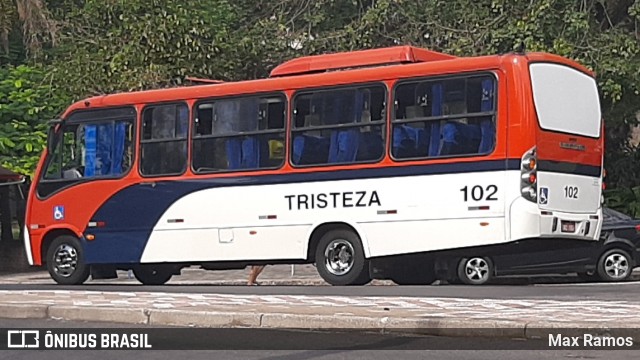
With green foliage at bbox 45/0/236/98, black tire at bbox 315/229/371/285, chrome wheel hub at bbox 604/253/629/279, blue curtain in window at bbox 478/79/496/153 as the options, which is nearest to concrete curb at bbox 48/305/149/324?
black tire at bbox 315/229/371/285

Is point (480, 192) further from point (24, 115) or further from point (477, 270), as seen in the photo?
point (24, 115)

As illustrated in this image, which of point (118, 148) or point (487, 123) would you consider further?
point (118, 148)

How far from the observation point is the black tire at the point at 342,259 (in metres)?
17.8

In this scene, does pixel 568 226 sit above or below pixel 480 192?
below

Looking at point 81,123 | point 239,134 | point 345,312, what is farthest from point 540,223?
point 81,123

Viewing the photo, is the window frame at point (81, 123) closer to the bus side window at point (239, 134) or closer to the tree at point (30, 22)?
the bus side window at point (239, 134)

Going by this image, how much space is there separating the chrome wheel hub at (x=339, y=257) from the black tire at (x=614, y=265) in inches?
180

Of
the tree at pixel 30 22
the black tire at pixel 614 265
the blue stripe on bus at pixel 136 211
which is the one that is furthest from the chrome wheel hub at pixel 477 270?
the tree at pixel 30 22

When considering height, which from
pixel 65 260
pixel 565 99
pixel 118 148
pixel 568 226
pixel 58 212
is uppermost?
pixel 565 99

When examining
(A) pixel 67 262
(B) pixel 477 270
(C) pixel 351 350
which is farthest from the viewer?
(A) pixel 67 262

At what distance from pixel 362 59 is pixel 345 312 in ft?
23.2

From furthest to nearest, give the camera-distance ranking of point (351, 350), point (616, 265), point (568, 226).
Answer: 1. point (616, 265)
2. point (568, 226)
3. point (351, 350)

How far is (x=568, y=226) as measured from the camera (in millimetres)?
17141

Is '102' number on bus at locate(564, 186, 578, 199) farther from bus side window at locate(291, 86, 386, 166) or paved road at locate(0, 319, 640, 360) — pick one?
paved road at locate(0, 319, 640, 360)
